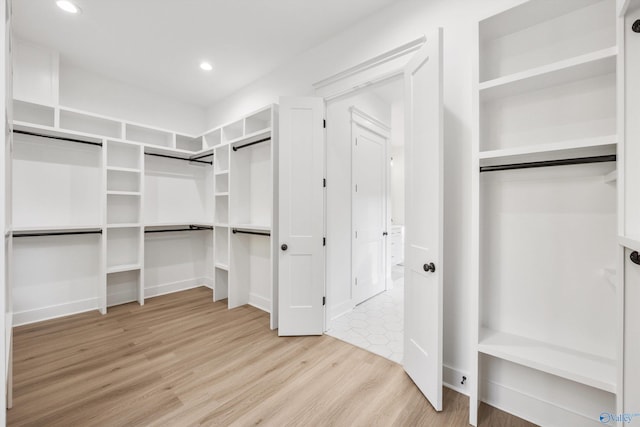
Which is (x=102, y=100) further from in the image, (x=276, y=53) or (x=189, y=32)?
(x=276, y=53)

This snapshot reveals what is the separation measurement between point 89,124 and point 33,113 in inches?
19.4

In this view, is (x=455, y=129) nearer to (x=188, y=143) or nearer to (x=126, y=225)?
(x=126, y=225)

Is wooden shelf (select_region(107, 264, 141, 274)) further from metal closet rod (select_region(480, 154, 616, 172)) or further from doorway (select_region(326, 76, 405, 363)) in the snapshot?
metal closet rod (select_region(480, 154, 616, 172))

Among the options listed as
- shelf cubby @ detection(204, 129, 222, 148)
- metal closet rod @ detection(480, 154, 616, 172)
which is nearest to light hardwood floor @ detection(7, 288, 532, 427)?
metal closet rod @ detection(480, 154, 616, 172)

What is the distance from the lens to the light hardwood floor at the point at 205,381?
1.65 meters

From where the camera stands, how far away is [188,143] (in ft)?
14.4

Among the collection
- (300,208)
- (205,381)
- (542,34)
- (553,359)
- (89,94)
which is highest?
(89,94)

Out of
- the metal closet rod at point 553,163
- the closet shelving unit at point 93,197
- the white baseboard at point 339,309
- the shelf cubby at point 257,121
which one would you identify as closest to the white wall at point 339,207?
the white baseboard at point 339,309

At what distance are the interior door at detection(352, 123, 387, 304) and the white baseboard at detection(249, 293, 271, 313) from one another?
115 cm

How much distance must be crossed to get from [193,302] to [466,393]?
11.1ft

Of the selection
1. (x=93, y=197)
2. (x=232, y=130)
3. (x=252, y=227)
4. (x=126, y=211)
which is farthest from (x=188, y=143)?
(x=252, y=227)

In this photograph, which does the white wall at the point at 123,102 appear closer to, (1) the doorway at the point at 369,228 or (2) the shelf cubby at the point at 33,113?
(2) the shelf cubby at the point at 33,113

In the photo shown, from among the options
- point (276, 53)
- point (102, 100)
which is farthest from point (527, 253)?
point (102, 100)

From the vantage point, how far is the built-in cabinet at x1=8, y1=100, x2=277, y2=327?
2.96 m
